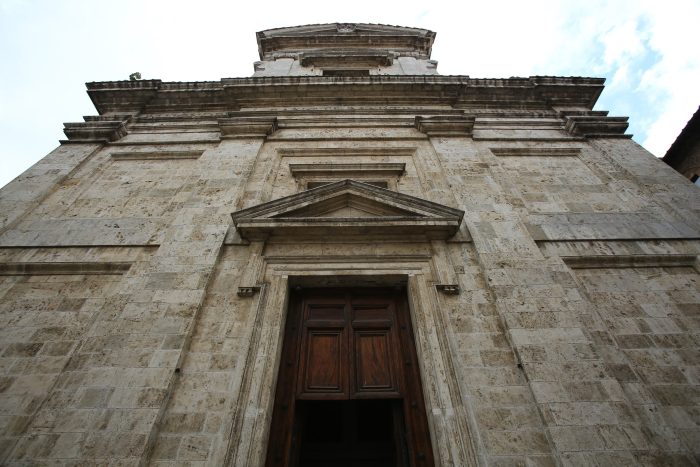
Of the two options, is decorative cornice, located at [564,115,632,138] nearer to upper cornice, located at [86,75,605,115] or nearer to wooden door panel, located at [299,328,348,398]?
upper cornice, located at [86,75,605,115]

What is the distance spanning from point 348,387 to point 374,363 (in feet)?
1.57

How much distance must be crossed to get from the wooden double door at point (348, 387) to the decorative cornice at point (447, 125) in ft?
14.5

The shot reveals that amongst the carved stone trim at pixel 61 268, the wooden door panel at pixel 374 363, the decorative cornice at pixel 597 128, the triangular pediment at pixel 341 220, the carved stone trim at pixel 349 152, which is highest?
the decorative cornice at pixel 597 128

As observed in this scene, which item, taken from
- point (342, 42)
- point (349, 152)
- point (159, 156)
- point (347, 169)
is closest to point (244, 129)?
point (159, 156)

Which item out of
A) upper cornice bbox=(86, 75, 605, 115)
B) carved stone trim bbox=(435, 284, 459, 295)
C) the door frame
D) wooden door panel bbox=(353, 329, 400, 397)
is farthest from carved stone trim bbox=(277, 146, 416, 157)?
wooden door panel bbox=(353, 329, 400, 397)

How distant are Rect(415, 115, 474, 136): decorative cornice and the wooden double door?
442 centimetres

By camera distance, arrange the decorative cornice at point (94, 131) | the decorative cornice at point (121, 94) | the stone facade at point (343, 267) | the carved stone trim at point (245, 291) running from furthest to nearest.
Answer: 1. the decorative cornice at point (121, 94)
2. the decorative cornice at point (94, 131)
3. the carved stone trim at point (245, 291)
4. the stone facade at point (343, 267)

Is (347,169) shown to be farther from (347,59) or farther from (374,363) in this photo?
(347,59)

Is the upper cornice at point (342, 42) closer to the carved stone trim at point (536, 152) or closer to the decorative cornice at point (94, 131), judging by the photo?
the decorative cornice at point (94, 131)

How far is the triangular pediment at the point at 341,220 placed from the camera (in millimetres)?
5469

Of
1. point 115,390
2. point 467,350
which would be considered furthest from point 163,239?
point 467,350

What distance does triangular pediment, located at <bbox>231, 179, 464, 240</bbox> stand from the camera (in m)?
5.47

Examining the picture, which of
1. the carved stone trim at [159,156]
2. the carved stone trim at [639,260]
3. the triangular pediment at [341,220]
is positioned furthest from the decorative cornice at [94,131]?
the carved stone trim at [639,260]

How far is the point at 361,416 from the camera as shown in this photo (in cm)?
468
